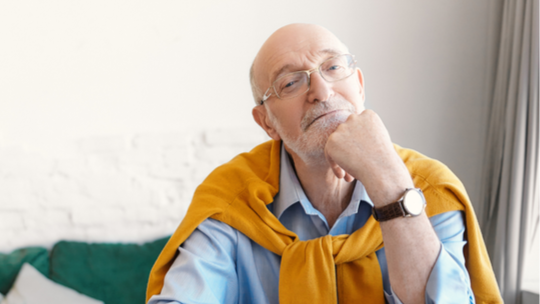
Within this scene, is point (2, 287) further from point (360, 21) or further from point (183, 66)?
point (360, 21)

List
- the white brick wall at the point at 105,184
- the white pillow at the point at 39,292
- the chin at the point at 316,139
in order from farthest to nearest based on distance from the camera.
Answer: the white brick wall at the point at 105,184 → the white pillow at the point at 39,292 → the chin at the point at 316,139

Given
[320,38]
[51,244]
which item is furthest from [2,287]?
[320,38]

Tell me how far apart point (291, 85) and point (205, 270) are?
58cm

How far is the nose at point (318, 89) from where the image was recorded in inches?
44.5

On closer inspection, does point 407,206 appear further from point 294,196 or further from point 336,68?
point 336,68

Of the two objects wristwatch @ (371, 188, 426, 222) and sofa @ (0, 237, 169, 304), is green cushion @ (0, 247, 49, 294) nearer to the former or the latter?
sofa @ (0, 237, 169, 304)

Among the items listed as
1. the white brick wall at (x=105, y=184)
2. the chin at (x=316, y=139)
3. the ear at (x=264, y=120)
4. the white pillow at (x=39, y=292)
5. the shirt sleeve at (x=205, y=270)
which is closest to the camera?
the shirt sleeve at (x=205, y=270)

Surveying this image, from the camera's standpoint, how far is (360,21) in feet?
8.05

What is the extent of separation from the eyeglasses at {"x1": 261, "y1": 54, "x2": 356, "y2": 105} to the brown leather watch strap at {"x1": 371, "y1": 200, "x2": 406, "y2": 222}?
43 cm

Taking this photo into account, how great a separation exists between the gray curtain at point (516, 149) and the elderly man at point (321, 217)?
1.23 m

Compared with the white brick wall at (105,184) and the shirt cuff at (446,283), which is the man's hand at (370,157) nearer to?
the shirt cuff at (446,283)

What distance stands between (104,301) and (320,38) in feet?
5.71

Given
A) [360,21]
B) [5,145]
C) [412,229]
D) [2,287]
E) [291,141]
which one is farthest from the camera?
[360,21]

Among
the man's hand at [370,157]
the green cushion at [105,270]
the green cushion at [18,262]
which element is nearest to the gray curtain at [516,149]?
the man's hand at [370,157]
